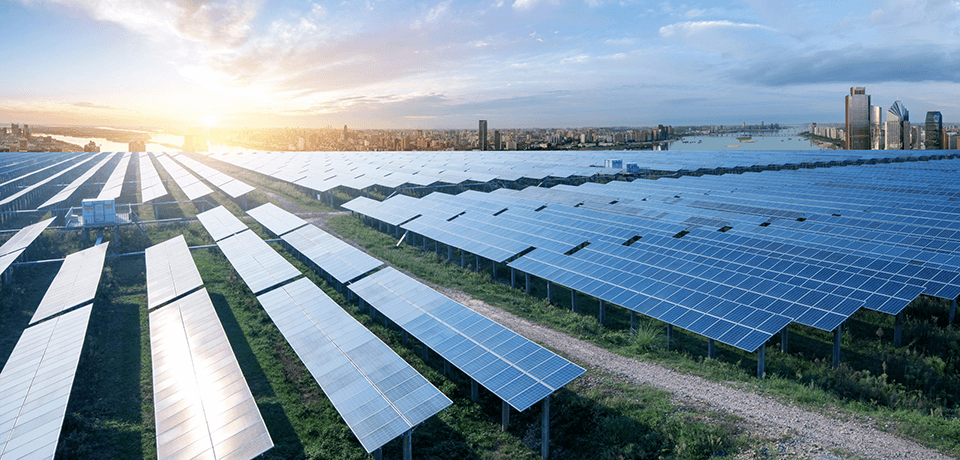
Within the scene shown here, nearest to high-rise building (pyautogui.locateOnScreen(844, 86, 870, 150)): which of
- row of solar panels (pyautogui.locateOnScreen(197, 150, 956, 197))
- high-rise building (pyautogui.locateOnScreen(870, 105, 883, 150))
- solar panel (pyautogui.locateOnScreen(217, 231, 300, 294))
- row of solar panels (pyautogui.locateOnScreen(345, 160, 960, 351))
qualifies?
high-rise building (pyautogui.locateOnScreen(870, 105, 883, 150))

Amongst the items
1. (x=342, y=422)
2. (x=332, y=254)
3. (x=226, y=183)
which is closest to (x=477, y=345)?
(x=342, y=422)

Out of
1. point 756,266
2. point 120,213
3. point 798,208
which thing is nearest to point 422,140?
point 120,213

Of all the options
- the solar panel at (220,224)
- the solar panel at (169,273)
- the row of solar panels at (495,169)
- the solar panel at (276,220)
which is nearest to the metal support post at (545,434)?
the solar panel at (169,273)

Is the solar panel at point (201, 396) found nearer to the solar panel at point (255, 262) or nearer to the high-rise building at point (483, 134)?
the solar panel at point (255, 262)

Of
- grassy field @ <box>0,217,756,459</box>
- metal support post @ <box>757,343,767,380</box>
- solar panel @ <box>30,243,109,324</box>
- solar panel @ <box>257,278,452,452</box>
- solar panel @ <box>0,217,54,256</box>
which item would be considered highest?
solar panel @ <box>0,217,54,256</box>

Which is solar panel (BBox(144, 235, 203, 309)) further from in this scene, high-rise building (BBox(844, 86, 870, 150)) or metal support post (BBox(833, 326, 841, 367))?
high-rise building (BBox(844, 86, 870, 150))

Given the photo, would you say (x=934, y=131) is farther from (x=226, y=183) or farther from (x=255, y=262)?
(x=255, y=262)
